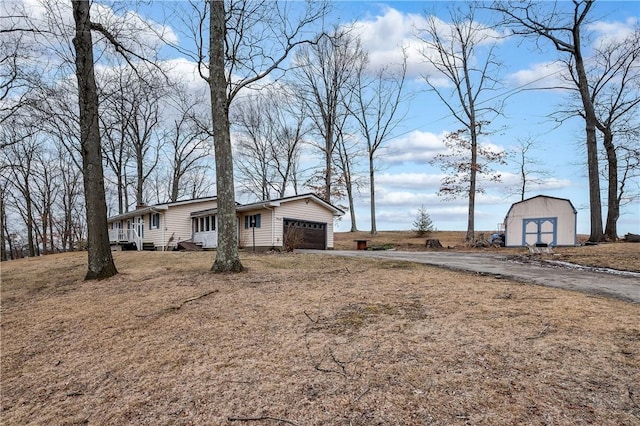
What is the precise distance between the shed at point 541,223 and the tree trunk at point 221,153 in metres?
15.9

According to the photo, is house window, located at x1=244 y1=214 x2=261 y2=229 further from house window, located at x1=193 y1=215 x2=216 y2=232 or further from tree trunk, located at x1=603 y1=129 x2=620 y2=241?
tree trunk, located at x1=603 y1=129 x2=620 y2=241

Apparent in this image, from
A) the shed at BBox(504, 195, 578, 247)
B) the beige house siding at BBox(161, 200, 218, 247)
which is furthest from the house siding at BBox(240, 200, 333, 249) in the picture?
the shed at BBox(504, 195, 578, 247)

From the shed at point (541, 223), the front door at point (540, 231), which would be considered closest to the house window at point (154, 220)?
the shed at point (541, 223)

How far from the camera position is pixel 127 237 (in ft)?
88.7

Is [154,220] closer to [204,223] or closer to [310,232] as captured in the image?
[204,223]

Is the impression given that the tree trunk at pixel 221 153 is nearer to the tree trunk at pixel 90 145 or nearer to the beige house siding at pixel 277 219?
the tree trunk at pixel 90 145

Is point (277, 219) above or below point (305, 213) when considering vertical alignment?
below

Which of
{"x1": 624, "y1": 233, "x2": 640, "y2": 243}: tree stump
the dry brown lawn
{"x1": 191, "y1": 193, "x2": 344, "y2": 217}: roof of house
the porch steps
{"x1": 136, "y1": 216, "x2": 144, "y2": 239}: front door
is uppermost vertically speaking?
{"x1": 191, "y1": 193, "x2": 344, "y2": 217}: roof of house

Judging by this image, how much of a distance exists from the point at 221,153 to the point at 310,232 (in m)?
13.8

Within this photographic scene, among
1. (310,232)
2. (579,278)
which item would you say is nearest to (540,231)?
(310,232)

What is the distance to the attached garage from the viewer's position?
2127 centimetres

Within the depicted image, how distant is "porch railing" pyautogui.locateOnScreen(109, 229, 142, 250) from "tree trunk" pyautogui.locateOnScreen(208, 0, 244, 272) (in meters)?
19.4

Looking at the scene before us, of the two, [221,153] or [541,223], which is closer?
[221,153]

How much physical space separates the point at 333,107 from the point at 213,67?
22.8 metres
